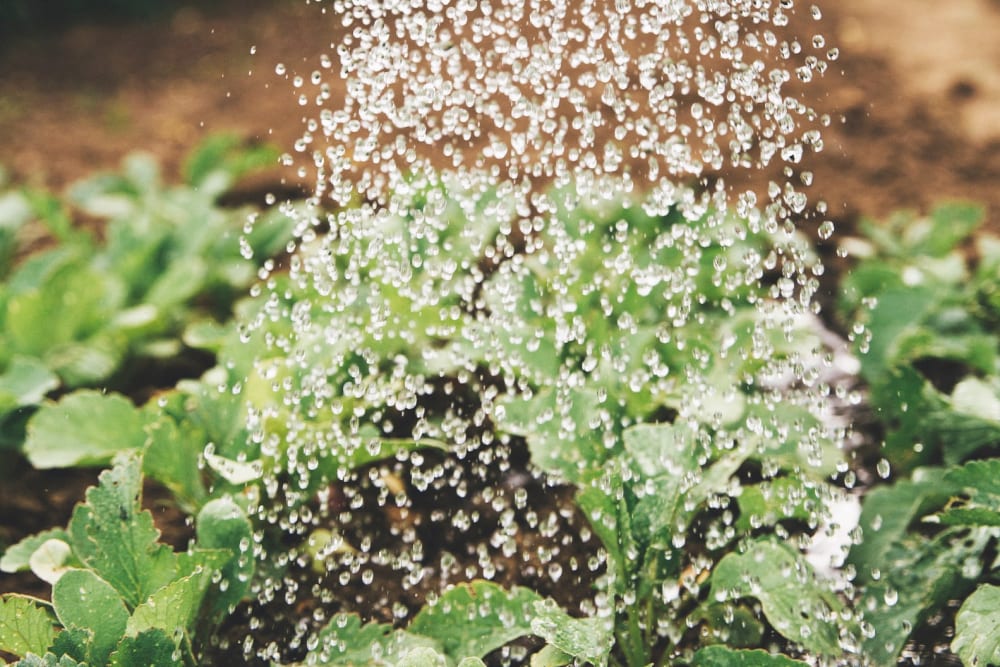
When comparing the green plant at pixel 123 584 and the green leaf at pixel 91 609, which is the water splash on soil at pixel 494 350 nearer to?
the green plant at pixel 123 584

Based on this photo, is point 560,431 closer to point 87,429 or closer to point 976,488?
point 976,488

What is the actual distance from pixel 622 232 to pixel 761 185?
32.5 inches

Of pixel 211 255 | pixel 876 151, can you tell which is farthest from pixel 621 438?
pixel 876 151

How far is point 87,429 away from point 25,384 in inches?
12.0

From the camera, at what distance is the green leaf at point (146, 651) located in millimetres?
1172

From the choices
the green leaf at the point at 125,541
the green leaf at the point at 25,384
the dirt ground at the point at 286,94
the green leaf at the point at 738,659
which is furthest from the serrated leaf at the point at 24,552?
the dirt ground at the point at 286,94

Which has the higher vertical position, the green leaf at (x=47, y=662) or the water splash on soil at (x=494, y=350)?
the water splash on soil at (x=494, y=350)

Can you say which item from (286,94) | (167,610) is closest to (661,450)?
(167,610)

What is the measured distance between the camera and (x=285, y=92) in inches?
141

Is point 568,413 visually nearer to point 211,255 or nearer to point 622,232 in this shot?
point 622,232

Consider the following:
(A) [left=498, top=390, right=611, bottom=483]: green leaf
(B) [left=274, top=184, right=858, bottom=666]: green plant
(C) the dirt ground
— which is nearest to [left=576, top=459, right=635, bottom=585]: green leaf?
(B) [left=274, top=184, right=858, bottom=666]: green plant

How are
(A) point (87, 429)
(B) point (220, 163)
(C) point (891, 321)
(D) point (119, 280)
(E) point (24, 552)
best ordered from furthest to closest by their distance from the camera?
(B) point (220, 163) < (D) point (119, 280) < (C) point (891, 321) < (A) point (87, 429) < (E) point (24, 552)

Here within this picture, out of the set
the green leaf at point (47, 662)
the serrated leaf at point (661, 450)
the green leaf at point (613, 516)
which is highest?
the serrated leaf at point (661, 450)

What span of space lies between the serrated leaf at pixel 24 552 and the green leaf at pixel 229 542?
0.24m
